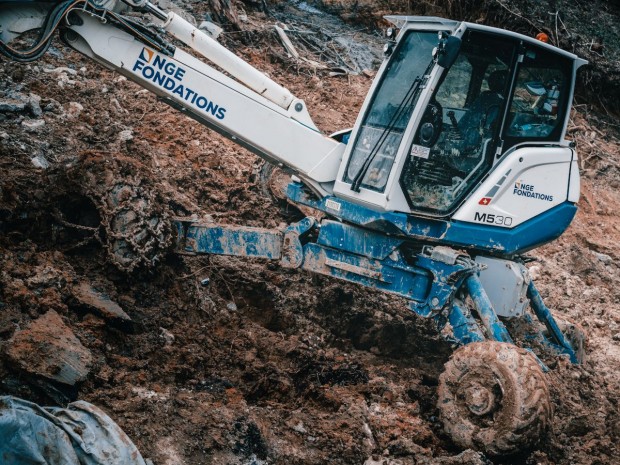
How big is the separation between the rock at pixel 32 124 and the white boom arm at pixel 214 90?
1.56 meters

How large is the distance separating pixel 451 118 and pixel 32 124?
368cm

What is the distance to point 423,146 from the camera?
5500mm

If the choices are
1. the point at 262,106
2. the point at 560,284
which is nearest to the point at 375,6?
the point at 560,284

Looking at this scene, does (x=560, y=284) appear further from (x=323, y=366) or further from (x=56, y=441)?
(x=56, y=441)

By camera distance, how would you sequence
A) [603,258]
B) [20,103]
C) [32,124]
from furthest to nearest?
[603,258] < [20,103] < [32,124]

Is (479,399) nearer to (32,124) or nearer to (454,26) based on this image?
(454,26)

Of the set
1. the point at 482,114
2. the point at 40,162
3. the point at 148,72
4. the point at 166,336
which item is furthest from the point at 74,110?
the point at 482,114

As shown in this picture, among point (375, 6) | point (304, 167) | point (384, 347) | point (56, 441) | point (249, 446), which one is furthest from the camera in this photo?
point (375, 6)

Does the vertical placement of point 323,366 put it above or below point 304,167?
below

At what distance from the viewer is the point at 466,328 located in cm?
541

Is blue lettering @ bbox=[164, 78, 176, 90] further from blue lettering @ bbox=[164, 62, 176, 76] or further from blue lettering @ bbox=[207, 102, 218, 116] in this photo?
blue lettering @ bbox=[207, 102, 218, 116]

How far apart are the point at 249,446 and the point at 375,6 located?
8.32m

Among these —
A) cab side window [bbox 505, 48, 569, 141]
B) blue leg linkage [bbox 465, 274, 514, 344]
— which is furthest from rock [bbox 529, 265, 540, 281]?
blue leg linkage [bbox 465, 274, 514, 344]

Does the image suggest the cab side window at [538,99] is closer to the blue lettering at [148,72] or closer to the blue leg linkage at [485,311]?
the blue leg linkage at [485,311]
